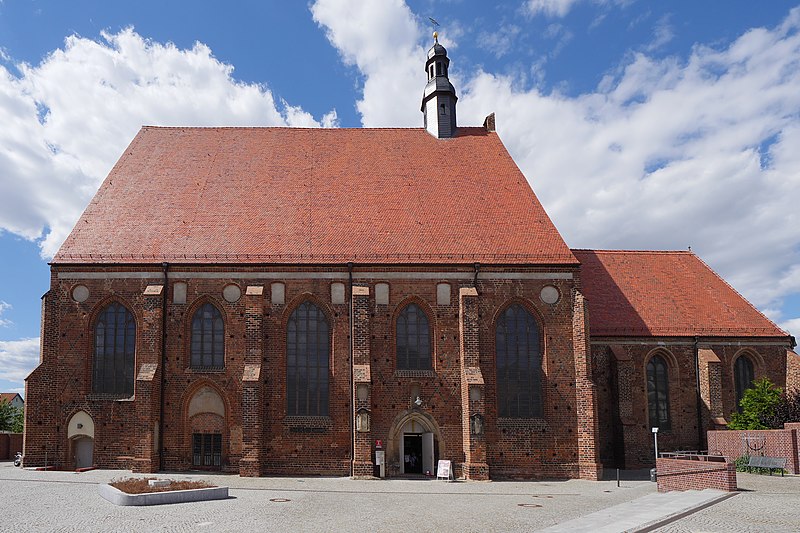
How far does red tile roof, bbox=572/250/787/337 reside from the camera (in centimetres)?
3228

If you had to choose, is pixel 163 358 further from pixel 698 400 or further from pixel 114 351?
pixel 698 400

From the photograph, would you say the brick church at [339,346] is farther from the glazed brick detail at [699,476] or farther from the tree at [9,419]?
the tree at [9,419]

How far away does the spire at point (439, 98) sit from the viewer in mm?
35531

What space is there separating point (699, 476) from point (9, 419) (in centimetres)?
4107

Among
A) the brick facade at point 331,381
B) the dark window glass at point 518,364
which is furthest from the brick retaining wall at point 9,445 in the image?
the dark window glass at point 518,364

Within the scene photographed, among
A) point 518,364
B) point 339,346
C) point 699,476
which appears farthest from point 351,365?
point 699,476

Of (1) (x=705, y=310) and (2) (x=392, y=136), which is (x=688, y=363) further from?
(2) (x=392, y=136)

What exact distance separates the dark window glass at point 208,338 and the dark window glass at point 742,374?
23269 mm

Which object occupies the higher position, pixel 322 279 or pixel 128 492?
pixel 322 279

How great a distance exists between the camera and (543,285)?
95.4 ft

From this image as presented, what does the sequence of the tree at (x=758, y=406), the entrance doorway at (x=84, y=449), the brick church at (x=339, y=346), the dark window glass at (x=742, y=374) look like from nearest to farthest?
the brick church at (x=339, y=346) → the entrance doorway at (x=84, y=449) → the tree at (x=758, y=406) → the dark window glass at (x=742, y=374)

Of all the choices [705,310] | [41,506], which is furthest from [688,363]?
[41,506]

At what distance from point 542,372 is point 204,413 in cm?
1371

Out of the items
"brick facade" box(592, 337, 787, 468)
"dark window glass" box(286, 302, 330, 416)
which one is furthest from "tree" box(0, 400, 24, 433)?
"brick facade" box(592, 337, 787, 468)
